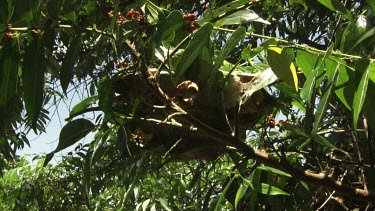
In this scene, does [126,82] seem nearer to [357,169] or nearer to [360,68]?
[360,68]

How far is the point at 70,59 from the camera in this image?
0.89 m

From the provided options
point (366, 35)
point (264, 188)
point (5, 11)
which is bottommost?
point (264, 188)

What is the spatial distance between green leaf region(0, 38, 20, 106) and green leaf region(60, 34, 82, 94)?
77mm

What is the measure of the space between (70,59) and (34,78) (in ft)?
0.25

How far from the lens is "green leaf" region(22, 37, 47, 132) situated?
837 millimetres

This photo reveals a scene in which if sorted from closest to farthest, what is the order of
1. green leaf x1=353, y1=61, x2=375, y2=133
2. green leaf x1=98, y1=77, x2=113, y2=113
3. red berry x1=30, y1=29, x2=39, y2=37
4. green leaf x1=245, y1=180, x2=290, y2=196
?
green leaf x1=353, y1=61, x2=375, y2=133, red berry x1=30, y1=29, x2=39, y2=37, green leaf x1=98, y1=77, x2=113, y2=113, green leaf x1=245, y1=180, x2=290, y2=196

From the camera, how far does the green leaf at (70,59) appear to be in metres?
0.88

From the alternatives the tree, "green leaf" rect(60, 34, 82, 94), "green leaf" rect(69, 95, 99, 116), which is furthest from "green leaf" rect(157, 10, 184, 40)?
"green leaf" rect(69, 95, 99, 116)

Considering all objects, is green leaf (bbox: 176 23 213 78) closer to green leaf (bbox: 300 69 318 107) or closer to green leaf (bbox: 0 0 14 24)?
green leaf (bbox: 300 69 318 107)

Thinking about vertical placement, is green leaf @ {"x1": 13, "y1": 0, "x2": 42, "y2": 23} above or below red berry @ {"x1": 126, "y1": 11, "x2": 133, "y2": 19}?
above

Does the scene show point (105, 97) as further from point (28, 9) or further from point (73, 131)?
point (28, 9)

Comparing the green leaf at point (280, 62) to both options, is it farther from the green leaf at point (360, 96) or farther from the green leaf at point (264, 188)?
the green leaf at point (264, 188)

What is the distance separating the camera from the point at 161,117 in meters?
1.03

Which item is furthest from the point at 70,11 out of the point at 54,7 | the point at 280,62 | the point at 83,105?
the point at 280,62
